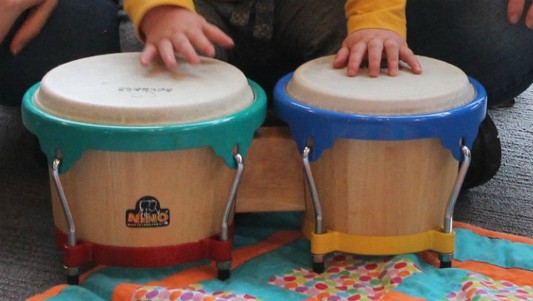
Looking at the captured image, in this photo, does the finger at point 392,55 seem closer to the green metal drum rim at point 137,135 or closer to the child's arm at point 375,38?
the child's arm at point 375,38

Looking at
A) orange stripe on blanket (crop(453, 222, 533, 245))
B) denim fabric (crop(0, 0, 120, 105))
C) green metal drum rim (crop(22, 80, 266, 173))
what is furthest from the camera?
denim fabric (crop(0, 0, 120, 105))

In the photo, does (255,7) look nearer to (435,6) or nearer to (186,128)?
(435,6)

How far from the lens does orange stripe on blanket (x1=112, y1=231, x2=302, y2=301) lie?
834 millimetres

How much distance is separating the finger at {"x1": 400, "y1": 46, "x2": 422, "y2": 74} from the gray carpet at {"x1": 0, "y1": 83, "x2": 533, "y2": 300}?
28 centimetres

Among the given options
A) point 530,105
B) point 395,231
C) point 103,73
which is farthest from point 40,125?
point 530,105

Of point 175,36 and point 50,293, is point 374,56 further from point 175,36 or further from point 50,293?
point 50,293

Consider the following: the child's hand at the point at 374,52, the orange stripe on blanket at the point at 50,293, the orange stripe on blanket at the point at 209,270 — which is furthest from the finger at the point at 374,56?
the orange stripe on blanket at the point at 50,293

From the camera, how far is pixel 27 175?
119 cm

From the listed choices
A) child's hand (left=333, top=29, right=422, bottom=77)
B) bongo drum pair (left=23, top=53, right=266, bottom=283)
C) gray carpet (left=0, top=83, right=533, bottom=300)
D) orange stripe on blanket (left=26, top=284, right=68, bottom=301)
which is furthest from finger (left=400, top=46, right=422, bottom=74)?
orange stripe on blanket (left=26, top=284, right=68, bottom=301)

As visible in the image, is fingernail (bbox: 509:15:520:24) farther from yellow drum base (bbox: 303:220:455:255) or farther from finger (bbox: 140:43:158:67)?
finger (bbox: 140:43:158:67)

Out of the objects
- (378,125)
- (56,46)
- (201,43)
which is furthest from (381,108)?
(56,46)

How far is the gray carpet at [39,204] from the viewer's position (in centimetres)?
92

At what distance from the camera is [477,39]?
107 centimetres

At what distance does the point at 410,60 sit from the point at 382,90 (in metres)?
0.09
